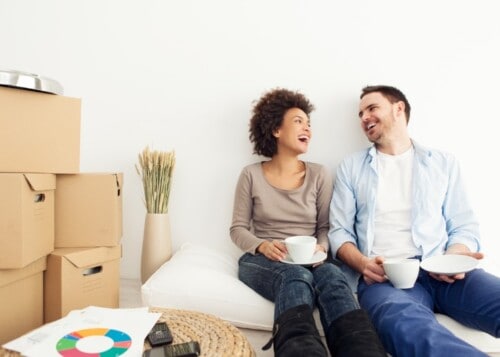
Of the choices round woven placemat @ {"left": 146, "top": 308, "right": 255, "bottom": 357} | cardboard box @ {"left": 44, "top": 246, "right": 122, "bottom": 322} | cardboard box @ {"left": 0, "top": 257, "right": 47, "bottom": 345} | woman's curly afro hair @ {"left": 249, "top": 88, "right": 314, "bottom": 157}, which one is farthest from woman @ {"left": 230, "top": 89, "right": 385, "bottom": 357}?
cardboard box @ {"left": 0, "top": 257, "right": 47, "bottom": 345}

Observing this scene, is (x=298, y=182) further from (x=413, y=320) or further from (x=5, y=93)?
(x=5, y=93)

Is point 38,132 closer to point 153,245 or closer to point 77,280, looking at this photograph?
point 77,280

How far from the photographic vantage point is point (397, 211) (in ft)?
4.45

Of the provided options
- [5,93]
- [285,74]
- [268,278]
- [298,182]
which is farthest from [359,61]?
[5,93]

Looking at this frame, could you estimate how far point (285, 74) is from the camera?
5.21 feet

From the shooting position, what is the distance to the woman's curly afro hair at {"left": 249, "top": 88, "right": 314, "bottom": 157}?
1493 millimetres

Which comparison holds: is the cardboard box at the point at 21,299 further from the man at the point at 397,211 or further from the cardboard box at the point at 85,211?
the man at the point at 397,211

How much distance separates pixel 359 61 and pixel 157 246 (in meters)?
1.12

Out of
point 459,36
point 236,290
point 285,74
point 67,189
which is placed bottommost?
point 236,290

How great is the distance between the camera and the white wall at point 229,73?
1521 millimetres

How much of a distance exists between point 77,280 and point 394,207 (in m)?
1.08

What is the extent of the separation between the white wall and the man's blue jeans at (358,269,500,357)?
0.54 meters

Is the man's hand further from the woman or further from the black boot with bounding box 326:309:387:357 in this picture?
the black boot with bounding box 326:309:387:357

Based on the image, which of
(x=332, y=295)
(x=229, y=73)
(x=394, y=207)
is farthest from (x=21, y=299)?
(x=394, y=207)
